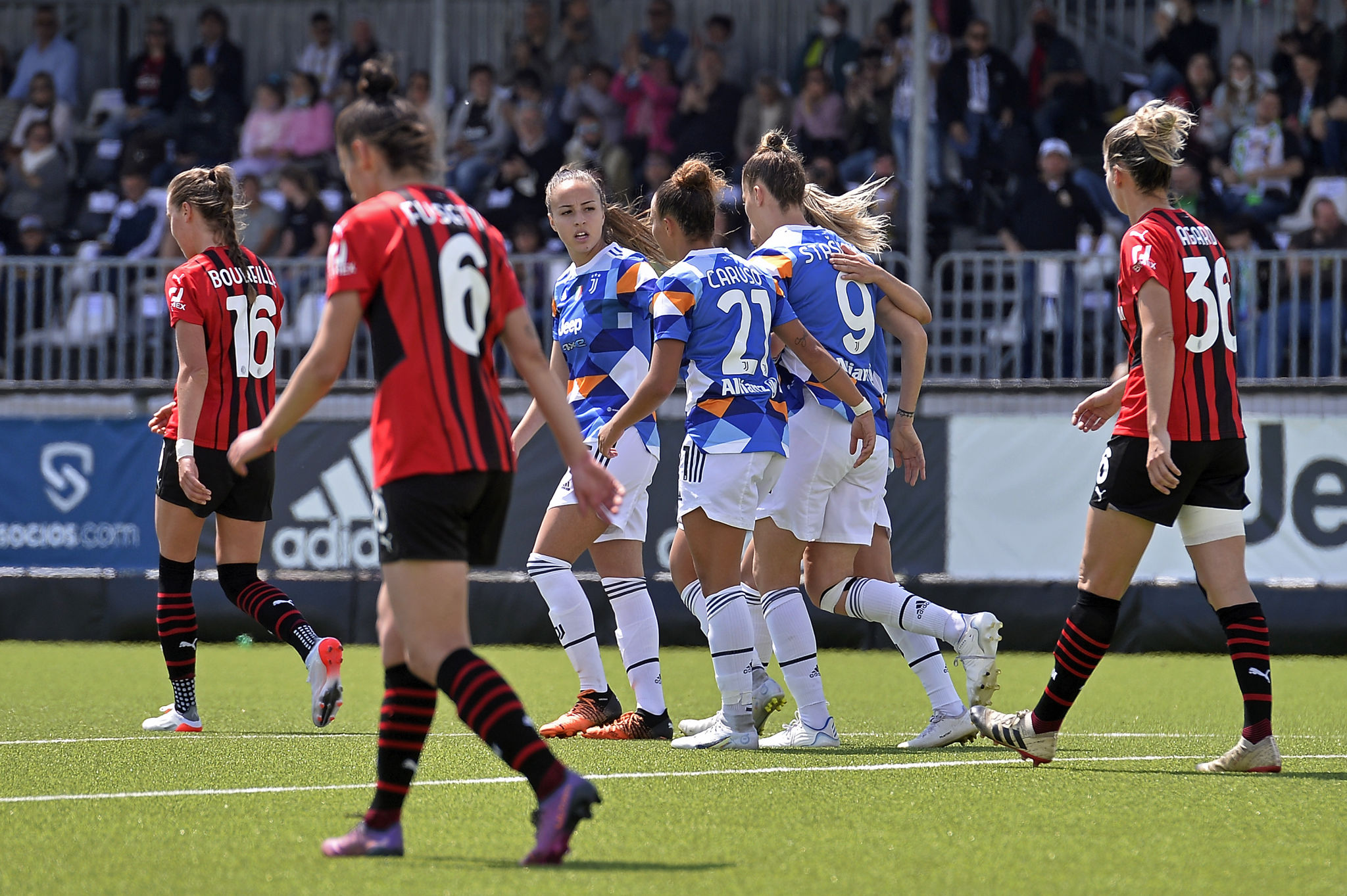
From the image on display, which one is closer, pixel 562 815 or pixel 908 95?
pixel 562 815

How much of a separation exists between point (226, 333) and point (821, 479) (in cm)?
244

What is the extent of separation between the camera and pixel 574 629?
252 inches

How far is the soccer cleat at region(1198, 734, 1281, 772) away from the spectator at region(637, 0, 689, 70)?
1242 centimetres

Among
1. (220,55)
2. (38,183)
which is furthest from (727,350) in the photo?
(220,55)

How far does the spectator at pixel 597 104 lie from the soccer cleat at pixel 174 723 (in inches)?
404

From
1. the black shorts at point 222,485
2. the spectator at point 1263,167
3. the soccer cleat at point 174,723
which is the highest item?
the spectator at point 1263,167

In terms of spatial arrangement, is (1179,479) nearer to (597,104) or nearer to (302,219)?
(302,219)

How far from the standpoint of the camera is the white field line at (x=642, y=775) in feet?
15.6

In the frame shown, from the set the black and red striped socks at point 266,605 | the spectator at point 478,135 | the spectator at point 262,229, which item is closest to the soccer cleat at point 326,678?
the black and red striped socks at point 266,605

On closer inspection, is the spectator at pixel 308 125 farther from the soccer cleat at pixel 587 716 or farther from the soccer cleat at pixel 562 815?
the soccer cleat at pixel 562 815

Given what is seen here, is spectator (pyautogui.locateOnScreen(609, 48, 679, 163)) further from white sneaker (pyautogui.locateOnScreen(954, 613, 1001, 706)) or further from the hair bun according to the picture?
the hair bun

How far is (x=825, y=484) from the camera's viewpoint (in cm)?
609

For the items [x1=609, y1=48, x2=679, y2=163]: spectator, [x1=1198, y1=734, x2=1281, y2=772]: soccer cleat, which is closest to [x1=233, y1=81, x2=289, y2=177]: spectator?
[x1=609, y1=48, x2=679, y2=163]: spectator

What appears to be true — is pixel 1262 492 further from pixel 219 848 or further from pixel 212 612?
pixel 219 848
